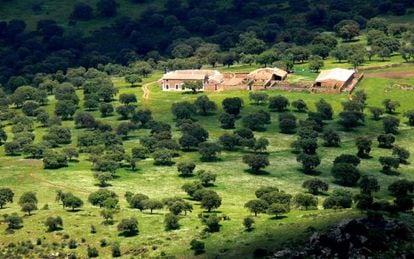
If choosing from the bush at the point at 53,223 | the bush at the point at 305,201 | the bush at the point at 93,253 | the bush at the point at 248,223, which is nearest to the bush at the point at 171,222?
the bush at the point at 248,223

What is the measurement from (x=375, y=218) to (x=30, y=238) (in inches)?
2562

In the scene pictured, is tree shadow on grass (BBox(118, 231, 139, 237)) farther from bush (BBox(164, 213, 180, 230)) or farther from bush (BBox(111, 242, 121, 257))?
bush (BBox(111, 242, 121, 257))

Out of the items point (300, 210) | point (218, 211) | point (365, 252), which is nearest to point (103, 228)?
point (218, 211)

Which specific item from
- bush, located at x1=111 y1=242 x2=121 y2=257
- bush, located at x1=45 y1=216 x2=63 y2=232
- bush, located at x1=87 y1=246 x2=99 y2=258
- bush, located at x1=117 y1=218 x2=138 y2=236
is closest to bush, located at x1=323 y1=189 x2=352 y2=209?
bush, located at x1=117 y1=218 x2=138 y2=236

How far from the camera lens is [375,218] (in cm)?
16825

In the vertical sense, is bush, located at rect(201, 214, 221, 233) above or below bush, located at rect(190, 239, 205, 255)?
above

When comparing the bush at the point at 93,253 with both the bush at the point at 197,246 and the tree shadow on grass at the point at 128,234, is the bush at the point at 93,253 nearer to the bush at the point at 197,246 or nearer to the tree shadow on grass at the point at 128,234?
the tree shadow on grass at the point at 128,234

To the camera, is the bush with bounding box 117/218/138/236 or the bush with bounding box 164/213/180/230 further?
the bush with bounding box 164/213/180/230

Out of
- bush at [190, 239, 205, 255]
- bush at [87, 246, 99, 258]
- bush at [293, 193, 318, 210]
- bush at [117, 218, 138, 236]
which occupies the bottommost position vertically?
bush at [87, 246, 99, 258]

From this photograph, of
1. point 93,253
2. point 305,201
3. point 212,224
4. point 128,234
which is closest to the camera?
point 93,253

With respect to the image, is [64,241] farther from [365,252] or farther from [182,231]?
[365,252]

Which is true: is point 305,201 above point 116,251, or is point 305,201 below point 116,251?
above

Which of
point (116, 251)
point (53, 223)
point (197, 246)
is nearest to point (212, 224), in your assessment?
point (197, 246)

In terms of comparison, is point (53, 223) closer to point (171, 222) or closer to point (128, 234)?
point (128, 234)
